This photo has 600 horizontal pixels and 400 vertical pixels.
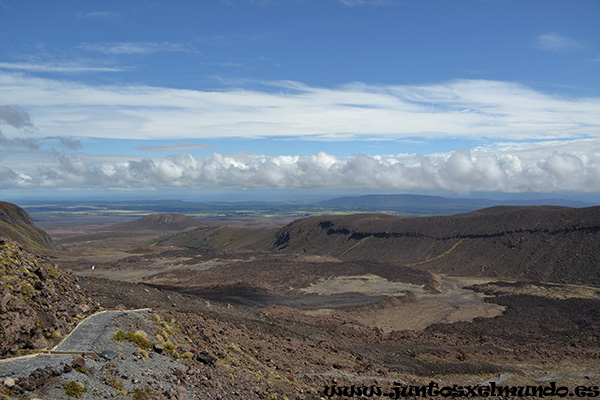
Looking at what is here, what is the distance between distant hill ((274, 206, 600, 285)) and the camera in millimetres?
80188

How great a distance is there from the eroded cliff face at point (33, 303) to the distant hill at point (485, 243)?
252 ft

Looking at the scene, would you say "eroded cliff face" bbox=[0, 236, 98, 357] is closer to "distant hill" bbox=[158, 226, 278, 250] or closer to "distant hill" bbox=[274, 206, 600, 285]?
"distant hill" bbox=[274, 206, 600, 285]

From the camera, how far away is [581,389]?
25906 millimetres

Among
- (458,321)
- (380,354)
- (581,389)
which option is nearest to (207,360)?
(380,354)

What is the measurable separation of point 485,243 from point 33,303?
311ft

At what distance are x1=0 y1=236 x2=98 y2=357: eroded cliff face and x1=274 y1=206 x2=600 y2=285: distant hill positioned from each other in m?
76.9

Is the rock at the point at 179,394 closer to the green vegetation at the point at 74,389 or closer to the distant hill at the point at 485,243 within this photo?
the green vegetation at the point at 74,389

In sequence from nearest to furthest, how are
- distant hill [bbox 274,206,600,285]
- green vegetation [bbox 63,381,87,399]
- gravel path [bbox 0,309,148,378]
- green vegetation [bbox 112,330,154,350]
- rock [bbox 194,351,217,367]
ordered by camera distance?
green vegetation [bbox 63,381,87,399] < gravel path [bbox 0,309,148,378] < green vegetation [bbox 112,330,154,350] < rock [bbox 194,351,217,367] < distant hill [bbox 274,206,600,285]

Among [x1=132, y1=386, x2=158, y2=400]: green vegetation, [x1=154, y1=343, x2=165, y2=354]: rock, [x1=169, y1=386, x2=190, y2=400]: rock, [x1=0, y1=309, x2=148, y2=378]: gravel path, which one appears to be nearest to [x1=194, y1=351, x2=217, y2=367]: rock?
[x1=154, y1=343, x2=165, y2=354]: rock

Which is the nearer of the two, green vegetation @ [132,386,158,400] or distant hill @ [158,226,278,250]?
green vegetation @ [132,386,158,400]

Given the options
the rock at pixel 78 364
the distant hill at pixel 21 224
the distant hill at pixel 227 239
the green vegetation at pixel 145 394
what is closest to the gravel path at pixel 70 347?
the rock at pixel 78 364

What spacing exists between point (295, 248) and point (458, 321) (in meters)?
81.0

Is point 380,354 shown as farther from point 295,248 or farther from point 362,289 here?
point 295,248

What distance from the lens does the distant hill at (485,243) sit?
8019 cm
